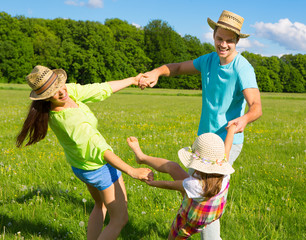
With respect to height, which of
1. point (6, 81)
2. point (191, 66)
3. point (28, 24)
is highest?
point (28, 24)

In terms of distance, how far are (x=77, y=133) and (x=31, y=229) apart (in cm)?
212

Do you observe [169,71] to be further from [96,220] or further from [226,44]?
[96,220]

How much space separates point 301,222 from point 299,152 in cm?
423

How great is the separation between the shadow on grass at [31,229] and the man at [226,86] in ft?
6.75

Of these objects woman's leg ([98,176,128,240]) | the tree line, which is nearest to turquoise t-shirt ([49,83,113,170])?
woman's leg ([98,176,128,240])

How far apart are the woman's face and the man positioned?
5.65 ft

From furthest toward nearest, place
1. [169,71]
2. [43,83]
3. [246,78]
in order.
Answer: [169,71] → [246,78] → [43,83]

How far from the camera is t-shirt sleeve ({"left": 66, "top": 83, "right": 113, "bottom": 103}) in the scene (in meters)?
3.58

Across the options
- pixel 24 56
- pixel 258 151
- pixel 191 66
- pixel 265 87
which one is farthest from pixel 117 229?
pixel 265 87

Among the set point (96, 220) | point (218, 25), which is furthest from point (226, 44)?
point (96, 220)

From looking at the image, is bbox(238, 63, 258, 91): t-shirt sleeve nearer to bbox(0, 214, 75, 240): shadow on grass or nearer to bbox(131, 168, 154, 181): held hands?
bbox(131, 168, 154, 181): held hands

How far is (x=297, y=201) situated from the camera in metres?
4.98

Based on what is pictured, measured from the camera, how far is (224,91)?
3572mm

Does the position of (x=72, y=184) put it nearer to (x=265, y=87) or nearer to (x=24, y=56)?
(x=24, y=56)
